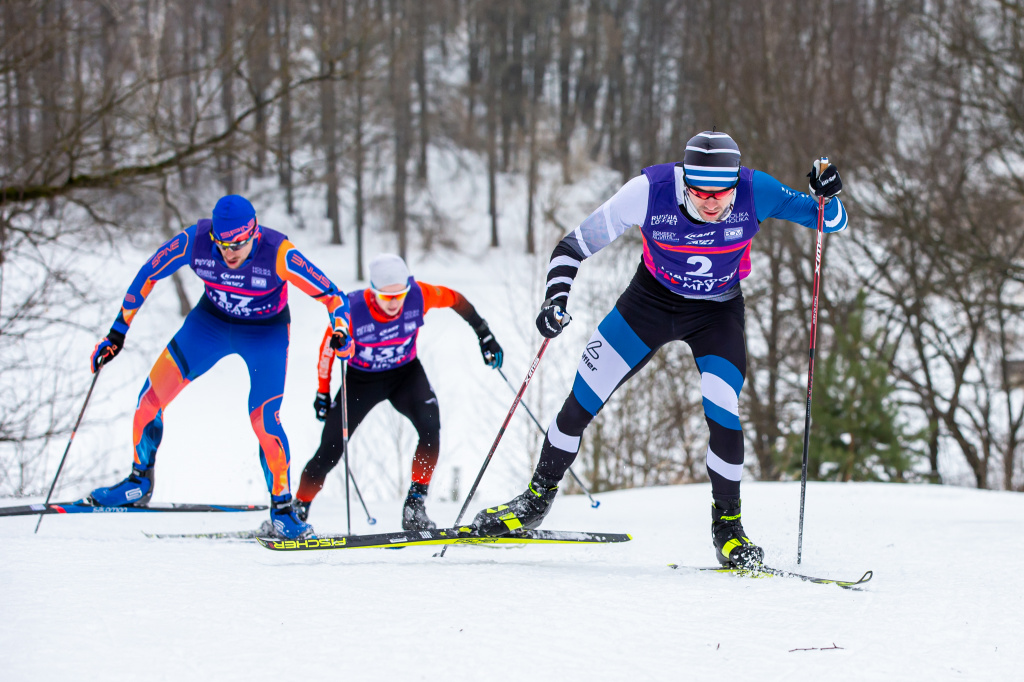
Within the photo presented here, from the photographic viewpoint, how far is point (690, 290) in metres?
3.48

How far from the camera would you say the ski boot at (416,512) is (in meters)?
4.62

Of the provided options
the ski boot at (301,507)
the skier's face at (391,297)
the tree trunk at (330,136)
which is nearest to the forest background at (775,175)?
the tree trunk at (330,136)

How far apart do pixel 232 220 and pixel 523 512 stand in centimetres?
219

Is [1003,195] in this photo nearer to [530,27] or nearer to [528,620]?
[528,620]

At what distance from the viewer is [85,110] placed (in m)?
8.16

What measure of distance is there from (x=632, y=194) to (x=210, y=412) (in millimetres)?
12603

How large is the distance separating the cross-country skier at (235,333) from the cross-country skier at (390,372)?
0.27 meters

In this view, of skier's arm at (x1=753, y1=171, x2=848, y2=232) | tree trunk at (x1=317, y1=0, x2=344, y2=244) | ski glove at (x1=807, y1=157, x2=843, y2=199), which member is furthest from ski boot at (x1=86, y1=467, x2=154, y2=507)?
tree trunk at (x1=317, y1=0, x2=344, y2=244)

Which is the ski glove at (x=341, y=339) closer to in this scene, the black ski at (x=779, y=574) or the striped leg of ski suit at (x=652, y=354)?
the striped leg of ski suit at (x=652, y=354)

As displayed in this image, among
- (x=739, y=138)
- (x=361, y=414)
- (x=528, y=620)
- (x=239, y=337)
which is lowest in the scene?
(x=528, y=620)

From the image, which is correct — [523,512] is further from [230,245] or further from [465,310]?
[230,245]

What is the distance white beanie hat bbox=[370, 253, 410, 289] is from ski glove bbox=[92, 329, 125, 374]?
1514mm

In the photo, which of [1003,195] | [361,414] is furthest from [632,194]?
[1003,195]

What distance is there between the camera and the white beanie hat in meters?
4.53
